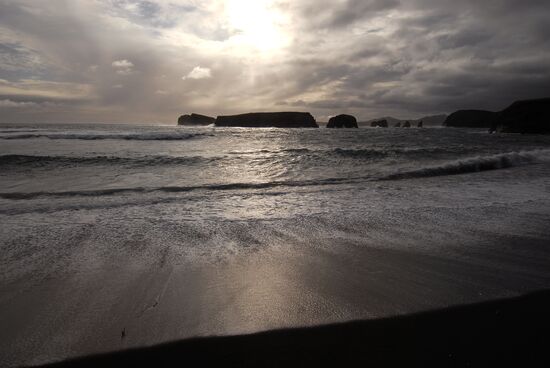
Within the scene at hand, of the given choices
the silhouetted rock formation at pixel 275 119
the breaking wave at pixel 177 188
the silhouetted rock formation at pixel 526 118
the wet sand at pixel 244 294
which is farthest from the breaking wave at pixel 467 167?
the silhouetted rock formation at pixel 275 119

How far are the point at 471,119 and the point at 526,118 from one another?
83.2m

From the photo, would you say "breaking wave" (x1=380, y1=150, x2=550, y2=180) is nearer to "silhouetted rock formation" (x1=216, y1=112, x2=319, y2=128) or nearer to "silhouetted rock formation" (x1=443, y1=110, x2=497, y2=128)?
"silhouetted rock formation" (x1=216, y1=112, x2=319, y2=128)

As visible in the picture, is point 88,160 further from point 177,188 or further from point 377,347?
point 377,347

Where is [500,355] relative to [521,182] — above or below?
above

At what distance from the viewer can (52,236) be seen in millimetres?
4473

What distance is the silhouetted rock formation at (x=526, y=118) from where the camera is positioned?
50.4 m

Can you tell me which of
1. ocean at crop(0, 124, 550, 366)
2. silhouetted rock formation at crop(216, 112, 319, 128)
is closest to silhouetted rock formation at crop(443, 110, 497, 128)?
silhouetted rock formation at crop(216, 112, 319, 128)

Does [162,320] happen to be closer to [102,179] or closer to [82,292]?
[82,292]

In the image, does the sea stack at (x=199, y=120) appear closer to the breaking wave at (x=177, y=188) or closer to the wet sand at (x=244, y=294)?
the breaking wave at (x=177, y=188)

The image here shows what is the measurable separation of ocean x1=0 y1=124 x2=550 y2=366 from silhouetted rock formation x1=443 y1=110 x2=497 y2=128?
13204cm

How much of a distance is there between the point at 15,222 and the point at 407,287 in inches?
228

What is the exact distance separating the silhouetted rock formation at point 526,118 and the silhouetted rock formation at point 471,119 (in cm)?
6706

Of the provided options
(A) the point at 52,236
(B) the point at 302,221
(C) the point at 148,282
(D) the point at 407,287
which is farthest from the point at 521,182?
(A) the point at 52,236

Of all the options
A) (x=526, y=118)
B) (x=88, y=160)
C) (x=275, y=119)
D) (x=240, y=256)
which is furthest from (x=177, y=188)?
(x=275, y=119)
